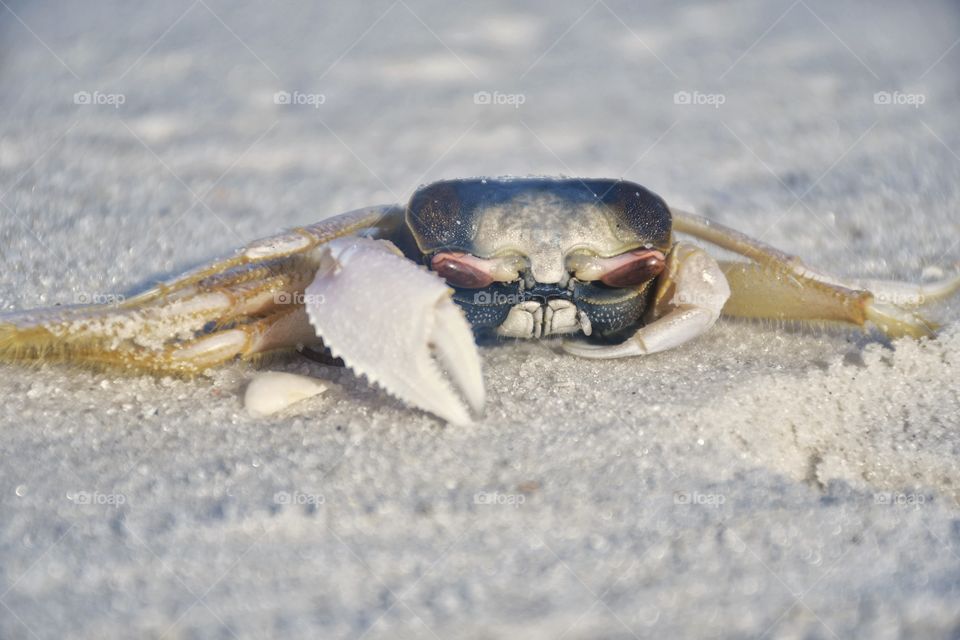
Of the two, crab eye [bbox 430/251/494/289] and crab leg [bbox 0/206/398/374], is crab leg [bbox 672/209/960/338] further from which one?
crab leg [bbox 0/206/398/374]

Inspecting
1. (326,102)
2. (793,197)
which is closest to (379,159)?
(326,102)

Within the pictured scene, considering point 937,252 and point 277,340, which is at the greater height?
point 277,340

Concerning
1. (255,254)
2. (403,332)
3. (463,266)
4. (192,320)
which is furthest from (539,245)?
(192,320)

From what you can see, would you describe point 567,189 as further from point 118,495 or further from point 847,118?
point 847,118

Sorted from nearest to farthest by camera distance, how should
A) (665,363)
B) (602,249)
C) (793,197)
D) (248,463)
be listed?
(248,463)
(602,249)
(665,363)
(793,197)

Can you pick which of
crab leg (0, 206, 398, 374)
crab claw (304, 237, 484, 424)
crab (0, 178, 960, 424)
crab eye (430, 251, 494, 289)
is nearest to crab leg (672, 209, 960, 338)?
crab (0, 178, 960, 424)

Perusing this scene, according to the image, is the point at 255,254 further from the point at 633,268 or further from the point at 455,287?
the point at 633,268
